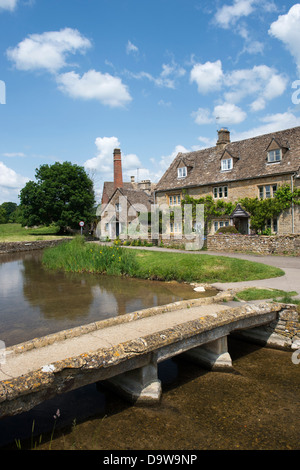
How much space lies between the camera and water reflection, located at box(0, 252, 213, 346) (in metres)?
10.4

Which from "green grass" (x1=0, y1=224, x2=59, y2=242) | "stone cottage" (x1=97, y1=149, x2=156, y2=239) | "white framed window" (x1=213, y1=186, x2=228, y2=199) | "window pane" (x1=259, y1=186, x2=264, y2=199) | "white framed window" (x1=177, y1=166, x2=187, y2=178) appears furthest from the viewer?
"green grass" (x1=0, y1=224, x2=59, y2=242)

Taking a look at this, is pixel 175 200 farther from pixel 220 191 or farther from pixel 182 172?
pixel 220 191

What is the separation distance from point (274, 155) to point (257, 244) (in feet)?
29.7

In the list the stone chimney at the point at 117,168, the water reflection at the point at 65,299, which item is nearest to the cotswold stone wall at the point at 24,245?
the stone chimney at the point at 117,168

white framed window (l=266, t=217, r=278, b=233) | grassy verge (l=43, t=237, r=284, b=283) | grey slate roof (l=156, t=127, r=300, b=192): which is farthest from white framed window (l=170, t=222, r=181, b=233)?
grassy verge (l=43, t=237, r=284, b=283)

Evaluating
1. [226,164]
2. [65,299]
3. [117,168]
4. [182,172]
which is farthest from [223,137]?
[65,299]

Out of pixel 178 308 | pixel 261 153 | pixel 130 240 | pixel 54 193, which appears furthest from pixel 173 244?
pixel 54 193

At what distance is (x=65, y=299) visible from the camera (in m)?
14.1

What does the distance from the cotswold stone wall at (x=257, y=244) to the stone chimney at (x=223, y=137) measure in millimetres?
12695

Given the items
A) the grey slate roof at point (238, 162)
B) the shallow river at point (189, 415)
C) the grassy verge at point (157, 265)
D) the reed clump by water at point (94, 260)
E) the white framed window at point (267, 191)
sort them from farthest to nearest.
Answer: the white framed window at point (267, 191) < the grey slate roof at point (238, 162) < the reed clump by water at point (94, 260) < the grassy verge at point (157, 265) < the shallow river at point (189, 415)

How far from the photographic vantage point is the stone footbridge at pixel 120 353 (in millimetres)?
4902

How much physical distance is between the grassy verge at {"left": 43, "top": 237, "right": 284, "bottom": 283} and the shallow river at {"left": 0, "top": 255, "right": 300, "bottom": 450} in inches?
302

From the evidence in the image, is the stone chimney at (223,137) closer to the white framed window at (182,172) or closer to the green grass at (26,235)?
the white framed window at (182,172)

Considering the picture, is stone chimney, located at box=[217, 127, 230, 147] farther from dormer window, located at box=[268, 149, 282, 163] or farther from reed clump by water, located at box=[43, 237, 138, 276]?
reed clump by water, located at box=[43, 237, 138, 276]
